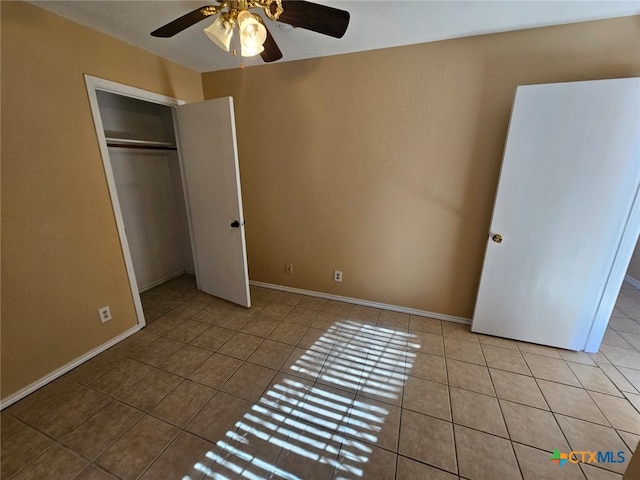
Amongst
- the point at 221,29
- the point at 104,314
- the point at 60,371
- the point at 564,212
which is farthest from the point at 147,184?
the point at 564,212

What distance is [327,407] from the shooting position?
156 cm

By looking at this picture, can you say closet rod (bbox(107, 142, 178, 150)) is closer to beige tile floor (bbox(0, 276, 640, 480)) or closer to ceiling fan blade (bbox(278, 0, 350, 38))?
beige tile floor (bbox(0, 276, 640, 480))

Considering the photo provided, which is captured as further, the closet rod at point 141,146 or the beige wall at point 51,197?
the closet rod at point 141,146

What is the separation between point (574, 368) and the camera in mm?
1839

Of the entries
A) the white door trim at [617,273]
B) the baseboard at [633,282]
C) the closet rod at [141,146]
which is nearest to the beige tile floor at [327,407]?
the white door trim at [617,273]

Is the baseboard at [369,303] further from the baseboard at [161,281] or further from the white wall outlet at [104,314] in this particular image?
the white wall outlet at [104,314]

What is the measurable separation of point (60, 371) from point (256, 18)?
2526 millimetres

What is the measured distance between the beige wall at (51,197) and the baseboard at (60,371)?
34 mm

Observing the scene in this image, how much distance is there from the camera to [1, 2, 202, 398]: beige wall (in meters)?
1.48

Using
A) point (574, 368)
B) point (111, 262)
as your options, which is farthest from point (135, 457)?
point (574, 368)

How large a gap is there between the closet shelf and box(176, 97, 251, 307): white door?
514 mm

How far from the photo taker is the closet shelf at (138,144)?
2484mm

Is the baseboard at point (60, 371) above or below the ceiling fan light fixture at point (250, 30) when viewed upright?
below

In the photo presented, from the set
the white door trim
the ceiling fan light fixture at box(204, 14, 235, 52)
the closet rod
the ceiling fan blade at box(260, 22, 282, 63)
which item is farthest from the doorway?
the white door trim
